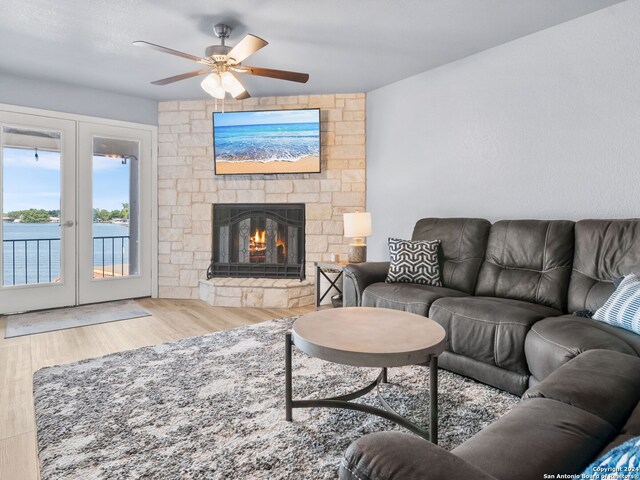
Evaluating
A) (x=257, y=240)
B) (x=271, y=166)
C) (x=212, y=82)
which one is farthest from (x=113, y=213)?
(x=212, y=82)

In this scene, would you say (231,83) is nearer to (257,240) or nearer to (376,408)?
(257,240)

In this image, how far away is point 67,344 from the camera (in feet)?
10.4

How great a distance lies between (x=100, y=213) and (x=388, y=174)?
3418 millimetres

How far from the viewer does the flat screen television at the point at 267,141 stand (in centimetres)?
458

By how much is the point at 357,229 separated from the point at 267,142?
1610 millimetres

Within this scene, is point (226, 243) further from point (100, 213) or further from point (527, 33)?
point (527, 33)

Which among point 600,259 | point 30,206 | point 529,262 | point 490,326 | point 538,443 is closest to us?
point 538,443

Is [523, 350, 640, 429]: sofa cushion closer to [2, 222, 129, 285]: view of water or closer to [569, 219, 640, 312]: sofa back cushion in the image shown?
[569, 219, 640, 312]: sofa back cushion

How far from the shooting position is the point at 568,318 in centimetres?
215

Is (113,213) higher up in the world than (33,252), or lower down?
higher up

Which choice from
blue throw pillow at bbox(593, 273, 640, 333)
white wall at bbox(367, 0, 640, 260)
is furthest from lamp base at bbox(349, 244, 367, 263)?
blue throw pillow at bbox(593, 273, 640, 333)

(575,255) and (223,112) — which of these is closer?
(575,255)

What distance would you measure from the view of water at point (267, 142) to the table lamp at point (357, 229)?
108 centimetres

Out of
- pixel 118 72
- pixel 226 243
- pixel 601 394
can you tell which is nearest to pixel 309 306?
pixel 226 243
